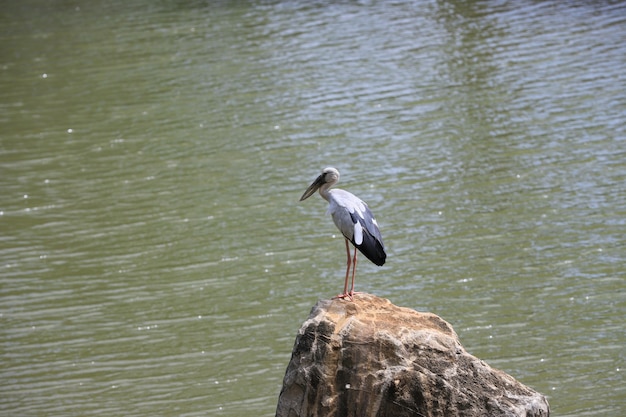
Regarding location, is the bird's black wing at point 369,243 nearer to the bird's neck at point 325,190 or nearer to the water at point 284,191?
the bird's neck at point 325,190

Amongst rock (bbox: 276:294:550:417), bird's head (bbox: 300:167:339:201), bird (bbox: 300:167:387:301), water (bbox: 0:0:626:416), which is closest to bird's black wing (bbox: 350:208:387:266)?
bird (bbox: 300:167:387:301)

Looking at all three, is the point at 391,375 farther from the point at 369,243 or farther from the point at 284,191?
the point at 284,191

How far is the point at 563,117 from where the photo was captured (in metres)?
13.3

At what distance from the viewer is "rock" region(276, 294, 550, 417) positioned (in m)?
5.45

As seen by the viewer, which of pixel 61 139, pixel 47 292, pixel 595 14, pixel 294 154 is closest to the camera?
pixel 47 292

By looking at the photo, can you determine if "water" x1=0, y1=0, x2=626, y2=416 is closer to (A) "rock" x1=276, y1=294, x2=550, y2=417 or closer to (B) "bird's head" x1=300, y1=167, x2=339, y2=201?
(B) "bird's head" x1=300, y1=167, x2=339, y2=201

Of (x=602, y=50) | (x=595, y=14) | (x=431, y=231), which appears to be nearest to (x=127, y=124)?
(x=431, y=231)

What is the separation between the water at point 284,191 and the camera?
8914 millimetres

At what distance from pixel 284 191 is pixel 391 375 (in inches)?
259

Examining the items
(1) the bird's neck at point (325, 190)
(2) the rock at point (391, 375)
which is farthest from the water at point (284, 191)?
(2) the rock at point (391, 375)

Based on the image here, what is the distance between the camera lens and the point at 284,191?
11.9m

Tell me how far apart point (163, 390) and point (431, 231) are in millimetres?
3711

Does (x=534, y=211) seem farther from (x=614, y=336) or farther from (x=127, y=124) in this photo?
(x=127, y=124)

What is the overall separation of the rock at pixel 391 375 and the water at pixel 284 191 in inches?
104
